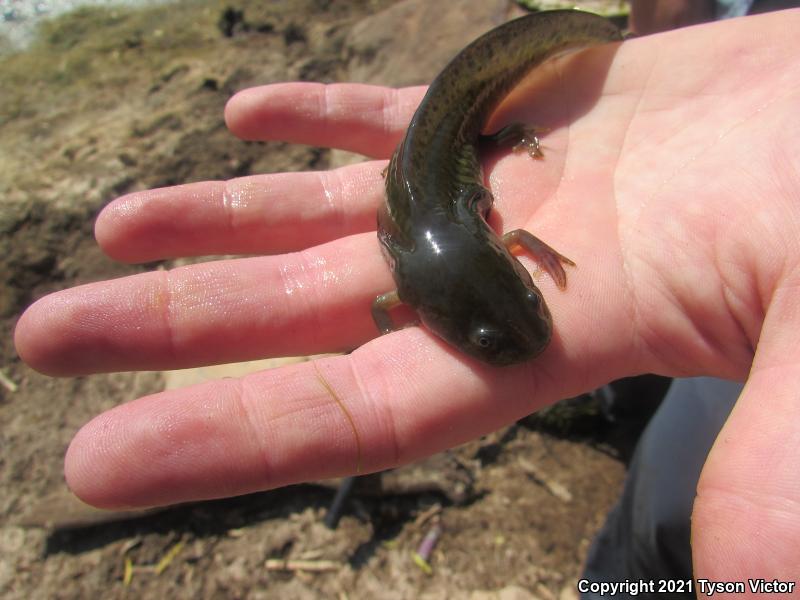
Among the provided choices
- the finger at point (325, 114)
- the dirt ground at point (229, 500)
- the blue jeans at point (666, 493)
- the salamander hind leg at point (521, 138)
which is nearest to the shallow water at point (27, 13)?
the dirt ground at point (229, 500)

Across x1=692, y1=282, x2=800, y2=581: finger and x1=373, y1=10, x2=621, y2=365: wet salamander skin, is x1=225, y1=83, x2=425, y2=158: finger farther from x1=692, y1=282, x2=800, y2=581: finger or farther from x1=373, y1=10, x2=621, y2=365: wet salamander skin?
x1=692, y1=282, x2=800, y2=581: finger

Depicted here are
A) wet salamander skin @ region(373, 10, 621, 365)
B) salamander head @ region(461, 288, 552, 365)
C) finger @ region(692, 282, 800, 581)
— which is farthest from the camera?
wet salamander skin @ region(373, 10, 621, 365)

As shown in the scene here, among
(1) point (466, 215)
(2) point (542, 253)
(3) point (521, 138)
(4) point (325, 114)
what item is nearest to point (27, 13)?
(4) point (325, 114)

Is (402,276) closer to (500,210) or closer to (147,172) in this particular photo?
(500,210)

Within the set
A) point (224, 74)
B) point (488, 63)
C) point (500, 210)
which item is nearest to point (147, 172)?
point (224, 74)

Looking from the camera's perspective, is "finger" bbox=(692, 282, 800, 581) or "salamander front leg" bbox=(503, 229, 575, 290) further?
"salamander front leg" bbox=(503, 229, 575, 290)

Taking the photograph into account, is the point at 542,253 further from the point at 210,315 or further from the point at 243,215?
the point at 243,215

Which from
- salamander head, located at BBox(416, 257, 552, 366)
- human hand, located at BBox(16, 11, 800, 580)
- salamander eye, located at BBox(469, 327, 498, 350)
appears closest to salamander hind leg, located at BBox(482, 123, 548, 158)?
human hand, located at BBox(16, 11, 800, 580)
